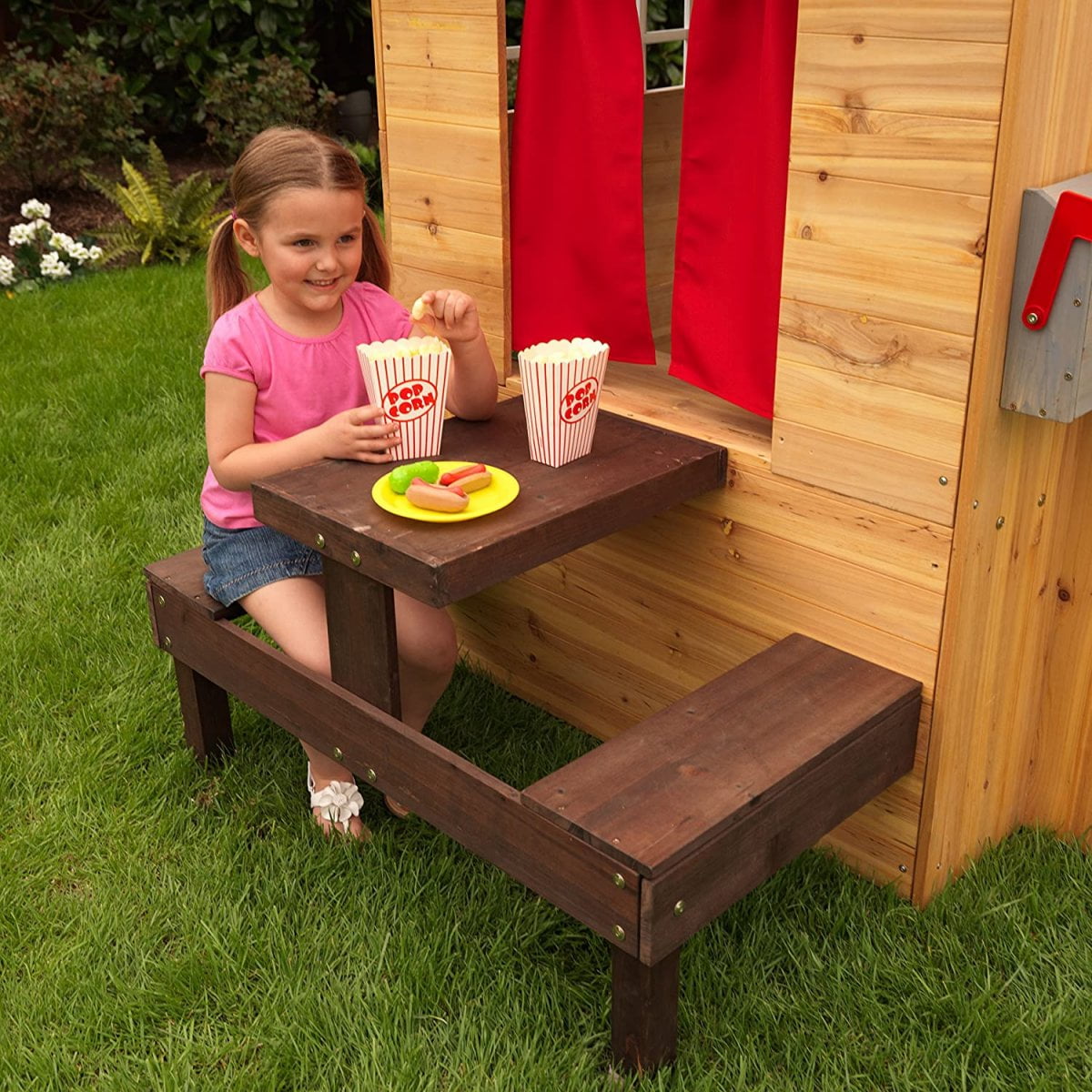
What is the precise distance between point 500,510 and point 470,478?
76 mm

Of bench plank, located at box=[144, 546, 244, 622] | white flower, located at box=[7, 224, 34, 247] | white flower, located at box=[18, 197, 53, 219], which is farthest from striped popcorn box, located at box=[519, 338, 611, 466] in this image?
white flower, located at box=[18, 197, 53, 219]

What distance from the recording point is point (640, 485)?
7.14 feet

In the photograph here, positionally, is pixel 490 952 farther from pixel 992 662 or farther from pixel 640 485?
pixel 992 662

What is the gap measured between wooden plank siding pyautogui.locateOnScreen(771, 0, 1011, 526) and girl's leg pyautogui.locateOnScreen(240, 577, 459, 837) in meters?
0.78

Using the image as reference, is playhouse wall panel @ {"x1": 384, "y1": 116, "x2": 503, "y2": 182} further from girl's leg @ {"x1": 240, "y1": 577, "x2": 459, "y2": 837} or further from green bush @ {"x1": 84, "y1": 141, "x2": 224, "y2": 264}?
green bush @ {"x1": 84, "y1": 141, "x2": 224, "y2": 264}

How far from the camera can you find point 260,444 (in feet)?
7.91

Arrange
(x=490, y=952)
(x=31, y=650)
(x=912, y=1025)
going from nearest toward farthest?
(x=912, y=1025) < (x=490, y=952) < (x=31, y=650)

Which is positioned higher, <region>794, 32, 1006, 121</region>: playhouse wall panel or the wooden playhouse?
<region>794, 32, 1006, 121</region>: playhouse wall panel

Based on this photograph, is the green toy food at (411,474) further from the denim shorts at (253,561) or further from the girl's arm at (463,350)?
the denim shorts at (253,561)

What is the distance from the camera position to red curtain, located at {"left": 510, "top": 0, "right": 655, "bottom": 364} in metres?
2.43

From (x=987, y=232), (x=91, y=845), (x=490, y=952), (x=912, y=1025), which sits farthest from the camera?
(x=91, y=845)

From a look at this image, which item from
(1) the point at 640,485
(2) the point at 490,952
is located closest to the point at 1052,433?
(1) the point at 640,485

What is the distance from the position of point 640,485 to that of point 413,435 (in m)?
0.39

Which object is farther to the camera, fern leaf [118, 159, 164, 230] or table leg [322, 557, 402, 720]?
fern leaf [118, 159, 164, 230]
